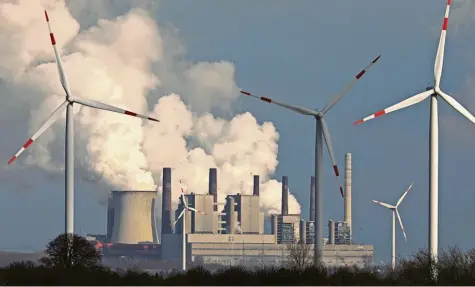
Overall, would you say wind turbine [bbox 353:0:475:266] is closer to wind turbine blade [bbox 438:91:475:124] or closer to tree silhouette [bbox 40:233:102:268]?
wind turbine blade [bbox 438:91:475:124]

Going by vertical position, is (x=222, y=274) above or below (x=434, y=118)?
below

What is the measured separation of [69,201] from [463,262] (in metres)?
22.3

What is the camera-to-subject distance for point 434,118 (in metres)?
66.8

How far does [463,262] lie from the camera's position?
212 ft

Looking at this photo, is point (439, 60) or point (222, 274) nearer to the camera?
point (222, 274)

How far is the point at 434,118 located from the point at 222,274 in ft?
51.1

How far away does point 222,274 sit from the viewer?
59875 mm

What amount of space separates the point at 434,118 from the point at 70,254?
21.4 metres

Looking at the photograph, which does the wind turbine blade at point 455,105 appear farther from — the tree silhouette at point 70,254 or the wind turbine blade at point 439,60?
the tree silhouette at point 70,254

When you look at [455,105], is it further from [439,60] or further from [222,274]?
[222,274]

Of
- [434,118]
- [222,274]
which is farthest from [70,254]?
[434,118]

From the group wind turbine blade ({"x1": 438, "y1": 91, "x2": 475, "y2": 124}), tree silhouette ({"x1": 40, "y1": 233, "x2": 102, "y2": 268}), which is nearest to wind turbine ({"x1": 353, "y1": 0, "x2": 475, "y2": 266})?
wind turbine blade ({"x1": 438, "y1": 91, "x2": 475, "y2": 124})

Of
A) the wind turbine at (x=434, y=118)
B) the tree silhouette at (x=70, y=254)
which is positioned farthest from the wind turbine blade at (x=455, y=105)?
the tree silhouette at (x=70, y=254)

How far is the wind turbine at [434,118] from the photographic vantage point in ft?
211
